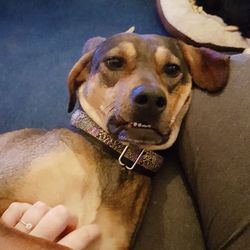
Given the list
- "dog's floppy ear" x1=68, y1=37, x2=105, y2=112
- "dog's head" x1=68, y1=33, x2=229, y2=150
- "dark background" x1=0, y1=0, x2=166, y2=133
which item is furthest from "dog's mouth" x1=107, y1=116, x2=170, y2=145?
"dark background" x1=0, y1=0, x2=166, y2=133

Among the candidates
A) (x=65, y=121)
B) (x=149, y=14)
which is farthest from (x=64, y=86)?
(x=149, y=14)

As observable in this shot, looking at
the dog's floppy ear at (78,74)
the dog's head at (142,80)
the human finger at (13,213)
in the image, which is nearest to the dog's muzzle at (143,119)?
the dog's head at (142,80)

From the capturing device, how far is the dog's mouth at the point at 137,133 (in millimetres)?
1376

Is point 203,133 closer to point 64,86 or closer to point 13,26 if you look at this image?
point 64,86

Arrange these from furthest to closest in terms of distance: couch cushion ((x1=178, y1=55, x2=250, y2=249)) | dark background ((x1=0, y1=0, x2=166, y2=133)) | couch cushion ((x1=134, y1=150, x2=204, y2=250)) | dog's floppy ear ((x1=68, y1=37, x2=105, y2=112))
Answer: dark background ((x1=0, y1=0, x2=166, y2=133)) → dog's floppy ear ((x1=68, y1=37, x2=105, y2=112)) → couch cushion ((x1=134, y1=150, x2=204, y2=250)) → couch cushion ((x1=178, y1=55, x2=250, y2=249))

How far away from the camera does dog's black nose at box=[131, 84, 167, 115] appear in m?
1.32

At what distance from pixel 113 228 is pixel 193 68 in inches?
23.5

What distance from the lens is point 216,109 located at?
1430 millimetres

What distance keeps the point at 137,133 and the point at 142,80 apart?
0.17 metres

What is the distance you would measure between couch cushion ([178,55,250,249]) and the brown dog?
0.05 m

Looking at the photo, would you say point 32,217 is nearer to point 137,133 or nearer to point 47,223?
point 47,223

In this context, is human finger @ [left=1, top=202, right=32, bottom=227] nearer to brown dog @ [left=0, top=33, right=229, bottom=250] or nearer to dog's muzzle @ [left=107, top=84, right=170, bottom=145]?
brown dog @ [left=0, top=33, right=229, bottom=250]

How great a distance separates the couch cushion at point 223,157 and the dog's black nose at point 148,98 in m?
0.19

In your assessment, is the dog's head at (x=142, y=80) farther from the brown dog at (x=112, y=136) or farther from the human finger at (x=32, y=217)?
the human finger at (x=32, y=217)
